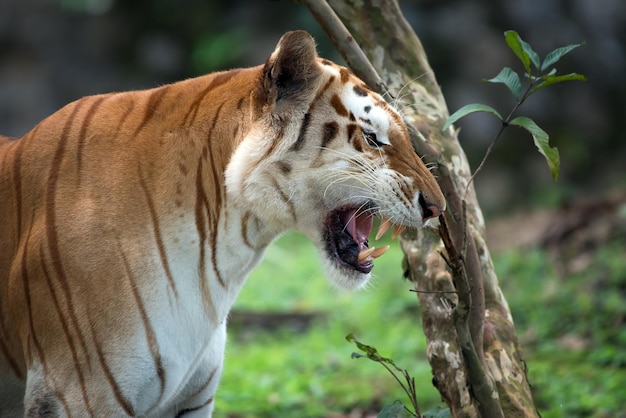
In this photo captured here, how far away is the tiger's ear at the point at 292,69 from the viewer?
2697 millimetres

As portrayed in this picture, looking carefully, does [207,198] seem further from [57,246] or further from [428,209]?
[428,209]

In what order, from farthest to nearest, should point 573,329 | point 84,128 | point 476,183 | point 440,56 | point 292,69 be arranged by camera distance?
1. point 440,56
2. point 476,183
3. point 573,329
4. point 84,128
5. point 292,69

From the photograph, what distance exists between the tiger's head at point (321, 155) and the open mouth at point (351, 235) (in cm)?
5

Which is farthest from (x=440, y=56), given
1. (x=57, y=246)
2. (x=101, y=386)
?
(x=101, y=386)

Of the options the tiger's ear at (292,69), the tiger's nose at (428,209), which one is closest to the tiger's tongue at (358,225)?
the tiger's nose at (428,209)

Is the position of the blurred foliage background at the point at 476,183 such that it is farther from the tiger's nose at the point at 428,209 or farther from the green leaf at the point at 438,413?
the tiger's nose at the point at 428,209

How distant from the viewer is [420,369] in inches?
233

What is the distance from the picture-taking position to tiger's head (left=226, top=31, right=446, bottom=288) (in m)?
2.76

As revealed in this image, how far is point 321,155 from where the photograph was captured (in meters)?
2.79

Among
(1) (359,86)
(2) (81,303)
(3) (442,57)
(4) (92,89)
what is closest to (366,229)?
(1) (359,86)

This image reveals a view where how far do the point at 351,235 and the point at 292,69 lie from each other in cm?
58

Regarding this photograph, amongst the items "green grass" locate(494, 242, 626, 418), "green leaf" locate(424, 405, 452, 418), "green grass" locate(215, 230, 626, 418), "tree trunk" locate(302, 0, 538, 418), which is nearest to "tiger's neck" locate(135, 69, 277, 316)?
"tree trunk" locate(302, 0, 538, 418)

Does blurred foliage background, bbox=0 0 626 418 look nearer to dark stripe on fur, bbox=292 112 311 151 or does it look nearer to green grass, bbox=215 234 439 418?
green grass, bbox=215 234 439 418

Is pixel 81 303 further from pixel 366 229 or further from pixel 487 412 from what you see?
pixel 487 412
